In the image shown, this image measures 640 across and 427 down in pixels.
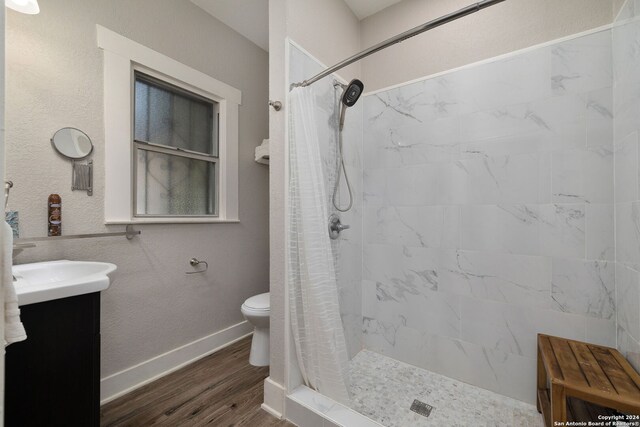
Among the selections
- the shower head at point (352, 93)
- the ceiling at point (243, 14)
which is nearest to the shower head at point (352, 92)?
the shower head at point (352, 93)

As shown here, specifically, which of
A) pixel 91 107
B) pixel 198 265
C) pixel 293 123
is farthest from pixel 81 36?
pixel 198 265

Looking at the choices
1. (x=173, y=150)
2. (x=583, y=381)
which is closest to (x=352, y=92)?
(x=173, y=150)

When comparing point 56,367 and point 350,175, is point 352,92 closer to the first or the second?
point 350,175

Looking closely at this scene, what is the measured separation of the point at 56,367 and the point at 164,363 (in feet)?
3.07

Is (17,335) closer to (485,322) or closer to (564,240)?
(485,322)

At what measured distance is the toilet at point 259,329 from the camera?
72.3 inches

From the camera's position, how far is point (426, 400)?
1.57 m

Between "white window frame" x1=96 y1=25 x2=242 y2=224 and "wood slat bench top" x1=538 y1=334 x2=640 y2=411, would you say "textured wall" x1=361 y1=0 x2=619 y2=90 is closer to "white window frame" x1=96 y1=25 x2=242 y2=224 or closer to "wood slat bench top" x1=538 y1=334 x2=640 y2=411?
"white window frame" x1=96 y1=25 x2=242 y2=224

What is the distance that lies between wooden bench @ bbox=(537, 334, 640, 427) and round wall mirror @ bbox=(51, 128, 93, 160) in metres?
2.48

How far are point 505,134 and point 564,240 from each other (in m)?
0.66

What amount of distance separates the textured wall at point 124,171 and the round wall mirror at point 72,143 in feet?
0.10

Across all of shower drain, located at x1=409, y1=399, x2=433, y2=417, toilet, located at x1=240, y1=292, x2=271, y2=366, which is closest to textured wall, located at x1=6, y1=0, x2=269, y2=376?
toilet, located at x1=240, y1=292, x2=271, y2=366

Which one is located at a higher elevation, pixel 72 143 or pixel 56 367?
pixel 72 143

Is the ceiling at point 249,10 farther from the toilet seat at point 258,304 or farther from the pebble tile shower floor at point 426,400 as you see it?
the pebble tile shower floor at point 426,400
